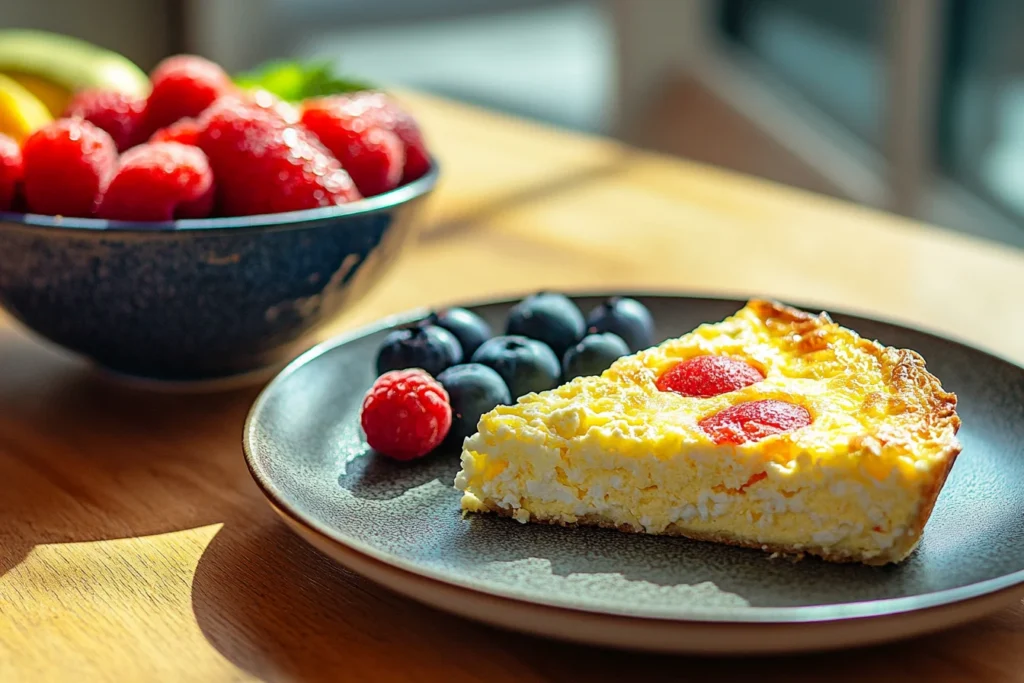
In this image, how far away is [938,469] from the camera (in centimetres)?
93

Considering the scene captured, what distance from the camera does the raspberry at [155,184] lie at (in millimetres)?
1236

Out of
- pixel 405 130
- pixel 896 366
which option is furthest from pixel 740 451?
pixel 405 130

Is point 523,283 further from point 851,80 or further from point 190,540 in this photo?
point 851,80

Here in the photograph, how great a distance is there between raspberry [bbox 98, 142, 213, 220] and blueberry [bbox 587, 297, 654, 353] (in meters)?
0.45

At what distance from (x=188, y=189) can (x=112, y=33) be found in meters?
4.48

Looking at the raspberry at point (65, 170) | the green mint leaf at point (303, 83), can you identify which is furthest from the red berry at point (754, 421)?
the green mint leaf at point (303, 83)

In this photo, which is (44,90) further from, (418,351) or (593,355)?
(593,355)

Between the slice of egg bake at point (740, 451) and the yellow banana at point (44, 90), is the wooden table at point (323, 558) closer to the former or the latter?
the slice of egg bake at point (740, 451)

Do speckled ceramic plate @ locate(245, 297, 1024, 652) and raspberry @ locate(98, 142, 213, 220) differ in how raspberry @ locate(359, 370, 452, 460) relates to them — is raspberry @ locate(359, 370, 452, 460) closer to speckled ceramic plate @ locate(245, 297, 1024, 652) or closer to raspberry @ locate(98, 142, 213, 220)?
speckled ceramic plate @ locate(245, 297, 1024, 652)

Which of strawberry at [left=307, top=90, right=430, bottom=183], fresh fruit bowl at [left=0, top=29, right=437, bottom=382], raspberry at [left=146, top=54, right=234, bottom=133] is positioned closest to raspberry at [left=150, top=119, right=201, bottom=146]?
fresh fruit bowl at [left=0, top=29, right=437, bottom=382]

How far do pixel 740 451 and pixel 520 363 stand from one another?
0.31 m

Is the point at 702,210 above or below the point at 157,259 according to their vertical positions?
below

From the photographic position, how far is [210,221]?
125cm

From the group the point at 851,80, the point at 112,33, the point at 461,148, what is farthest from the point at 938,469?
the point at 112,33
